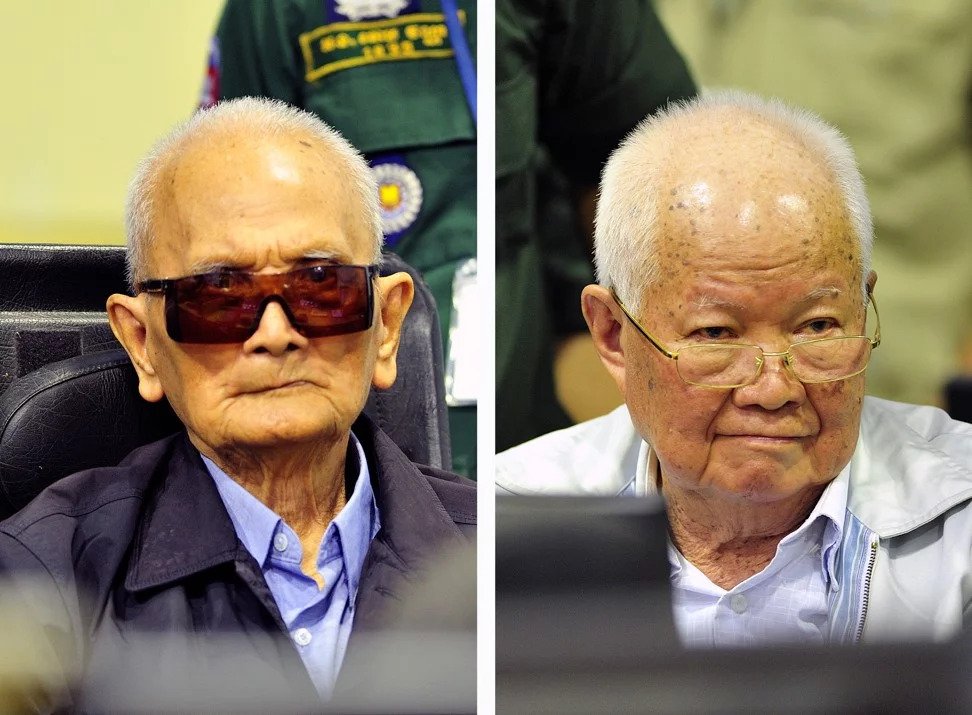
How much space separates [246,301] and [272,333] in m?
0.09

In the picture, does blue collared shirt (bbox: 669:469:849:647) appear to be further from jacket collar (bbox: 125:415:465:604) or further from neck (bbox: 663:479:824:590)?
jacket collar (bbox: 125:415:465:604)

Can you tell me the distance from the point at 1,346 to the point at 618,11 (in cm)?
159

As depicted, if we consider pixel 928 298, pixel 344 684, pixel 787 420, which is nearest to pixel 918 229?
pixel 928 298

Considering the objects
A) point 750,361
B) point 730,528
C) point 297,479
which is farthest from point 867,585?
point 297,479

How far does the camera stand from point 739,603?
315 centimetres

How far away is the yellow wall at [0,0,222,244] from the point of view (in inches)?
122

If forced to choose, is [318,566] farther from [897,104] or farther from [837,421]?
[897,104]

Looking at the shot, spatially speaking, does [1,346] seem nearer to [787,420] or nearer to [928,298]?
[787,420]

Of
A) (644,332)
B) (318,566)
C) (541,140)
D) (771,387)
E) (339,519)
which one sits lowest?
(318,566)

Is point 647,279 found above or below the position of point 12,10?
below

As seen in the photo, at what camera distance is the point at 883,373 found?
3135 mm

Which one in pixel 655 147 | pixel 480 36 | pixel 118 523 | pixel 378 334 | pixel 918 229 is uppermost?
pixel 480 36

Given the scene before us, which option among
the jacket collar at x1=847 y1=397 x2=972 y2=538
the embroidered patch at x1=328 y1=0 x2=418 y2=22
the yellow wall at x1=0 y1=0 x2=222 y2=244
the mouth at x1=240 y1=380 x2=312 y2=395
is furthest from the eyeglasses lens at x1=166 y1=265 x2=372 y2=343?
the jacket collar at x1=847 y1=397 x2=972 y2=538

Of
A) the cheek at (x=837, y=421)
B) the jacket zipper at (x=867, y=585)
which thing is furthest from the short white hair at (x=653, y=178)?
the jacket zipper at (x=867, y=585)
